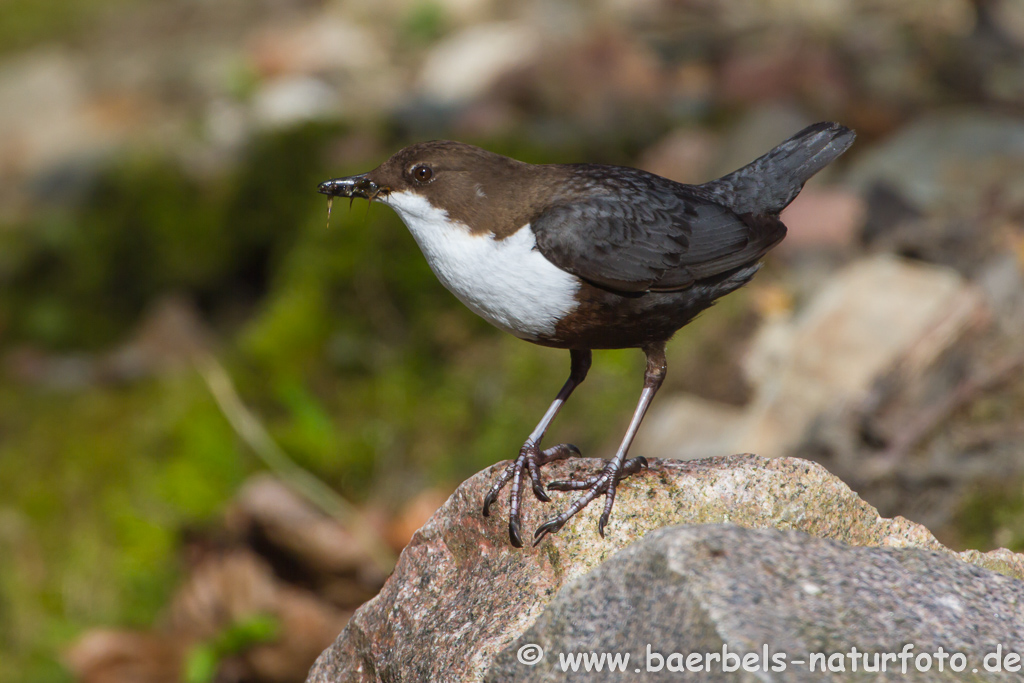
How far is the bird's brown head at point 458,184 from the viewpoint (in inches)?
114

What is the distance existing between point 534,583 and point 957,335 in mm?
2808

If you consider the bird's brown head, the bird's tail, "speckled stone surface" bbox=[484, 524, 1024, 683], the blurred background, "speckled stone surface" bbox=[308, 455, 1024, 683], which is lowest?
the blurred background

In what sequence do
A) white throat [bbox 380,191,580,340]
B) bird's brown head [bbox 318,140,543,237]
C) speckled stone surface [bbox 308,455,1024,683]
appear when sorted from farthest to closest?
bird's brown head [bbox 318,140,543,237] < white throat [bbox 380,191,580,340] < speckled stone surface [bbox 308,455,1024,683]

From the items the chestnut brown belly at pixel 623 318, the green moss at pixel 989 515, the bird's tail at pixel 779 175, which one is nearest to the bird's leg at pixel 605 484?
the chestnut brown belly at pixel 623 318

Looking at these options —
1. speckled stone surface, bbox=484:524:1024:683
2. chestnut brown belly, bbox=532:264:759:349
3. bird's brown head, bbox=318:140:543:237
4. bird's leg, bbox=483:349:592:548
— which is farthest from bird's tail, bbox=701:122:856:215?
speckled stone surface, bbox=484:524:1024:683

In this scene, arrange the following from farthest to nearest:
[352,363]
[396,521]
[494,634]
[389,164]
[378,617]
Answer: [352,363], [396,521], [389,164], [378,617], [494,634]

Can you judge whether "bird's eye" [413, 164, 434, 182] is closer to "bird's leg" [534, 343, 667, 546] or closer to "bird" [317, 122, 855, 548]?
"bird" [317, 122, 855, 548]

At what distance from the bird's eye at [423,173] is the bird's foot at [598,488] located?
0.97 metres

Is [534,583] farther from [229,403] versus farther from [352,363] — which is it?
[352,363]

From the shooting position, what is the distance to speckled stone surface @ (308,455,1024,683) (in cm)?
245

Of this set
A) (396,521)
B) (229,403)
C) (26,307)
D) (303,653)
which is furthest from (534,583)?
(26,307)

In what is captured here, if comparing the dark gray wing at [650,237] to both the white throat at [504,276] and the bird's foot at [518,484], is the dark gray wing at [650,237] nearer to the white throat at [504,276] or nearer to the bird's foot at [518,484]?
the white throat at [504,276]

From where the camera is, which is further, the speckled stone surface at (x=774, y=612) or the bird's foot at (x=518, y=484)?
the bird's foot at (x=518, y=484)

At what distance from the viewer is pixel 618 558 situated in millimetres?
2109
